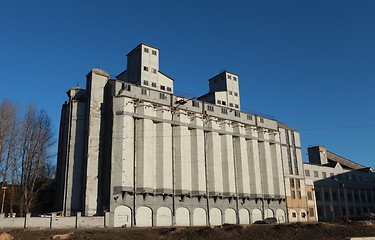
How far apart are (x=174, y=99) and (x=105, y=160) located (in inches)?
717

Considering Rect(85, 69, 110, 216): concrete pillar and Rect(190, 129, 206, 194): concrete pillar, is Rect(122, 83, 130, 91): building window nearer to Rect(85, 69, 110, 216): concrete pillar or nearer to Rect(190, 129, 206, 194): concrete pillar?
Rect(85, 69, 110, 216): concrete pillar

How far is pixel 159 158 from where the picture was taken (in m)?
61.8

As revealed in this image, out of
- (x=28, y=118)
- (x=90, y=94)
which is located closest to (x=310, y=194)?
(x=90, y=94)

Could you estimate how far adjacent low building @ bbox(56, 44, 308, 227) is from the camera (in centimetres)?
5738

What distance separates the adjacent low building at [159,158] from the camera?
188 ft

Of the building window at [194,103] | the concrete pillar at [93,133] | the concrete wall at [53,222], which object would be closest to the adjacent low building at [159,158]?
the concrete pillar at [93,133]

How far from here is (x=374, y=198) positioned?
357 ft

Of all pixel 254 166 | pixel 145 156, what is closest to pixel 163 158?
pixel 145 156

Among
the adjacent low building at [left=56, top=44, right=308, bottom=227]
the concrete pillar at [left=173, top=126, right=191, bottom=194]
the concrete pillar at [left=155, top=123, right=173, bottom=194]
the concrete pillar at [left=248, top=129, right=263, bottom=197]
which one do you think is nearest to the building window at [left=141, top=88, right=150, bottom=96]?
the adjacent low building at [left=56, top=44, right=308, bottom=227]

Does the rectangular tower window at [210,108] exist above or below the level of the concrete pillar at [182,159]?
above

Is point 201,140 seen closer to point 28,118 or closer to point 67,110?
point 67,110

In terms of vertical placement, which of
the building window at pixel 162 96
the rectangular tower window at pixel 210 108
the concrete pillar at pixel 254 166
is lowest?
the concrete pillar at pixel 254 166

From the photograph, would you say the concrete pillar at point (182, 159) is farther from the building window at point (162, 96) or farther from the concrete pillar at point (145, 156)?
the building window at point (162, 96)

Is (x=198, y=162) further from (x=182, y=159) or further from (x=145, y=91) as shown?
(x=145, y=91)
